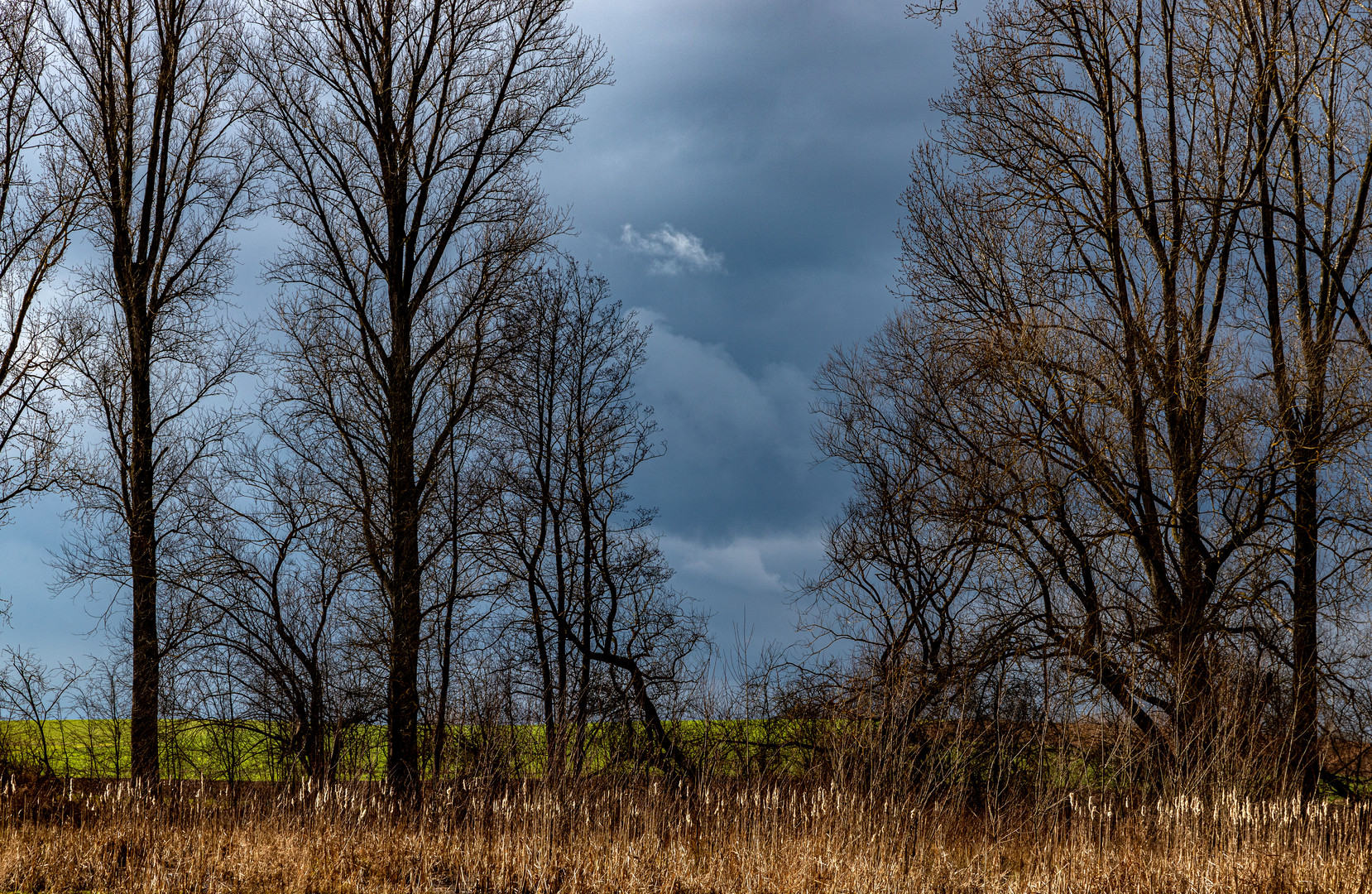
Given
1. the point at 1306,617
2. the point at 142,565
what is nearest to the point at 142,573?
the point at 142,565

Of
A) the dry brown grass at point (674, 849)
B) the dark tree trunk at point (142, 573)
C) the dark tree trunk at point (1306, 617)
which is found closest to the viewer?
the dry brown grass at point (674, 849)

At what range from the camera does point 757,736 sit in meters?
12.6

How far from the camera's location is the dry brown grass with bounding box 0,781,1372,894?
24.7ft

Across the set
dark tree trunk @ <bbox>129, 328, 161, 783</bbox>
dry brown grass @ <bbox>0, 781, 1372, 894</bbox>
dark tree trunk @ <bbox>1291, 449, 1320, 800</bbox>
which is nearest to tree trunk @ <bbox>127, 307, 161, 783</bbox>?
dark tree trunk @ <bbox>129, 328, 161, 783</bbox>

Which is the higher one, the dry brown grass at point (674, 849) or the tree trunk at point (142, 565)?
the tree trunk at point (142, 565)

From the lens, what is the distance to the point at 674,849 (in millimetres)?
7941

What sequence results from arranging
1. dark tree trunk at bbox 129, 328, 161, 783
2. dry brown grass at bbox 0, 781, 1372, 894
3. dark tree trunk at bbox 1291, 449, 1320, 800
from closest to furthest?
dry brown grass at bbox 0, 781, 1372, 894
dark tree trunk at bbox 1291, 449, 1320, 800
dark tree trunk at bbox 129, 328, 161, 783

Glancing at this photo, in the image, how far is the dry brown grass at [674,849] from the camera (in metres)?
7.52

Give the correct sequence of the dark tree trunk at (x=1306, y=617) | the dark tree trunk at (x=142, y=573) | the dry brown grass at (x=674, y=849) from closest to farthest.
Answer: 1. the dry brown grass at (x=674, y=849)
2. the dark tree trunk at (x=1306, y=617)
3. the dark tree trunk at (x=142, y=573)

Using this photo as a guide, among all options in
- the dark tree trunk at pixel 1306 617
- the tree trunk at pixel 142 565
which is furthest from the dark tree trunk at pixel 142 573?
the dark tree trunk at pixel 1306 617

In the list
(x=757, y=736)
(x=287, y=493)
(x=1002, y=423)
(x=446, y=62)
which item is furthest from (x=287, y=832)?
(x=446, y=62)

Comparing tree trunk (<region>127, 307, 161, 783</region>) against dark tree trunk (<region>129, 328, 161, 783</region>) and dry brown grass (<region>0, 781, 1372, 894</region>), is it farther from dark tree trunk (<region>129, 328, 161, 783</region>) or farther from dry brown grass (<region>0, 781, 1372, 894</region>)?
dry brown grass (<region>0, 781, 1372, 894</region>)

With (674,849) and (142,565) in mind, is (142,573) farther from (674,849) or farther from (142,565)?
(674,849)

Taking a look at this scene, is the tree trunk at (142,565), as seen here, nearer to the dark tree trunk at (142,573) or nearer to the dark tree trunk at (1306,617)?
the dark tree trunk at (142,573)
